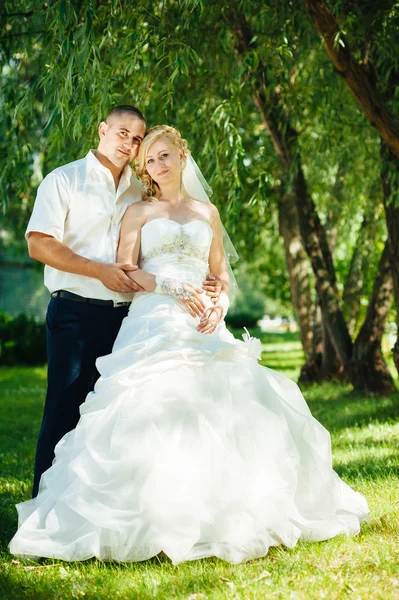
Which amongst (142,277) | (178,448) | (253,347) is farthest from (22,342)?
(178,448)

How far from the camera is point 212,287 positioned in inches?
159

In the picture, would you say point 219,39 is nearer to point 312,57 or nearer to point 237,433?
point 312,57

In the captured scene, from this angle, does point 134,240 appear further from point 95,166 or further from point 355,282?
point 355,282

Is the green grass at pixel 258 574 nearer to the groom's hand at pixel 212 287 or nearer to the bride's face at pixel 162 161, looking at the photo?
the groom's hand at pixel 212 287

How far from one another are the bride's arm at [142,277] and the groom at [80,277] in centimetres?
5

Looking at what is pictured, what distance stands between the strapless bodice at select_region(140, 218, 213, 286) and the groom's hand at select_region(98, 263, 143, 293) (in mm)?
239

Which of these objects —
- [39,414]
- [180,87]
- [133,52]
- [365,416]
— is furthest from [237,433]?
[39,414]

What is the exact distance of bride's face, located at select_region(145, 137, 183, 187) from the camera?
4047 mm

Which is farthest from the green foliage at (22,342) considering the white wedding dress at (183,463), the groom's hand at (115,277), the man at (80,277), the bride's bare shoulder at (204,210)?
the white wedding dress at (183,463)

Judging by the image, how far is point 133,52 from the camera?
208 inches

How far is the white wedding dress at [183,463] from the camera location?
324cm

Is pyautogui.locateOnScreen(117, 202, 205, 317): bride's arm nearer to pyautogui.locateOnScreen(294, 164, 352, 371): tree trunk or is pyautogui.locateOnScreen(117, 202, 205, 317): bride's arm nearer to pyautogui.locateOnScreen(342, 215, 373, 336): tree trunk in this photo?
pyautogui.locateOnScreen(294, 164, 352, 371): tree trunk

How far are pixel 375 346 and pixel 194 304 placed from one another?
5.61 m

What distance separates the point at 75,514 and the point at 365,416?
4887mm
